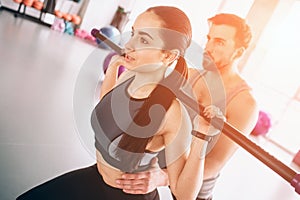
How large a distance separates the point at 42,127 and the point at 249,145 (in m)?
1.04

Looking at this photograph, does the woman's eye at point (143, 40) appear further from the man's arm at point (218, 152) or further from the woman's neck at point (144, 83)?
the man's arm at point (218, 152)

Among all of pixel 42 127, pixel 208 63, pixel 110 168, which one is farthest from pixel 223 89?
pixel 42 127

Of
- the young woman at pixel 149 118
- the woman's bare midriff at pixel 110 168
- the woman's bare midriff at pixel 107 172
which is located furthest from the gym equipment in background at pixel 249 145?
the woman's bare midriff at pixel 107 172

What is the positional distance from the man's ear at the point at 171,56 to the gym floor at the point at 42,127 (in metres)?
0.33

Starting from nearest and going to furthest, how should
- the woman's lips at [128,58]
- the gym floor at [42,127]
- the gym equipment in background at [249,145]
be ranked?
1. the gym equipment in background at [249,145]
2. the woman's lips at [128,58]
3. the gym floor at [42,127]

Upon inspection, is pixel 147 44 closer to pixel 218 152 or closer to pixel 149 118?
pixel 149 118

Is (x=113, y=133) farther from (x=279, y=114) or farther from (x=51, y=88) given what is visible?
(x=279, y=114)

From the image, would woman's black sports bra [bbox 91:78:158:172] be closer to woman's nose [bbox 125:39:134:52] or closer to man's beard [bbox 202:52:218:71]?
woman's nose [bbox 125:39:134:52]

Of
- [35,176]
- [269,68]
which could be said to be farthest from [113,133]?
[269,68]

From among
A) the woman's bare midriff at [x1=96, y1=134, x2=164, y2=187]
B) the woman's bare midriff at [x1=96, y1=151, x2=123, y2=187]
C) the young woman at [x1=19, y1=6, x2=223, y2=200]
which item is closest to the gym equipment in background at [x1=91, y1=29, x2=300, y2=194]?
the young woman at [x1=19, y1=6, x2=223, y2=200]

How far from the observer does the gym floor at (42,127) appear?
1020 millimetres

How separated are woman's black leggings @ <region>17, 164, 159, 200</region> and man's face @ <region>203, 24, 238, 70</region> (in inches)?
14.7

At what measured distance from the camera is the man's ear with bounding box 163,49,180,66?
0.63m

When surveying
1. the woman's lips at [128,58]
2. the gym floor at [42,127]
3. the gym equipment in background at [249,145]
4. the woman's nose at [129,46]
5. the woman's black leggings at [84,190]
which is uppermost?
the woman's nose at [129,46]
